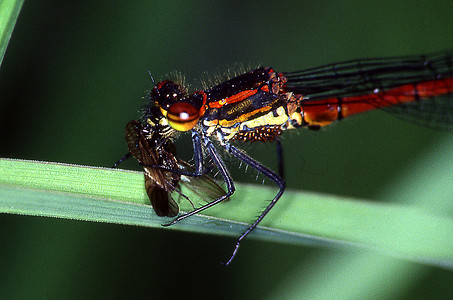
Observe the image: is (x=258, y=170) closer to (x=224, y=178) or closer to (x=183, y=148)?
A: (x=224, y=178)

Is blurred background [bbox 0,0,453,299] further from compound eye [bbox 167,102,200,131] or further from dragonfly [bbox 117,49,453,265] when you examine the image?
compound eye [bbox 167,102,200,131]

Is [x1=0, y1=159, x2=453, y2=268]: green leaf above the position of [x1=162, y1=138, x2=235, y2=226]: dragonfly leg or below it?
above

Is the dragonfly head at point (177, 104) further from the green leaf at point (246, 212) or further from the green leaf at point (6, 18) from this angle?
the green leaf at point (6, 18)

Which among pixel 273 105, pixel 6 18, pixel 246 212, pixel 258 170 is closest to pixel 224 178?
pixel 258 170

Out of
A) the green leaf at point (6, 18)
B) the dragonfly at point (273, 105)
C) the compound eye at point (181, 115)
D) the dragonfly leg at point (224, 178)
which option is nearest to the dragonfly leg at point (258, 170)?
the dragonfly at point (273, 105)

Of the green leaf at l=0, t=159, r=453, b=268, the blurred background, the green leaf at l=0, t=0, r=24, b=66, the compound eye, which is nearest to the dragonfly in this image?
the compound eye
